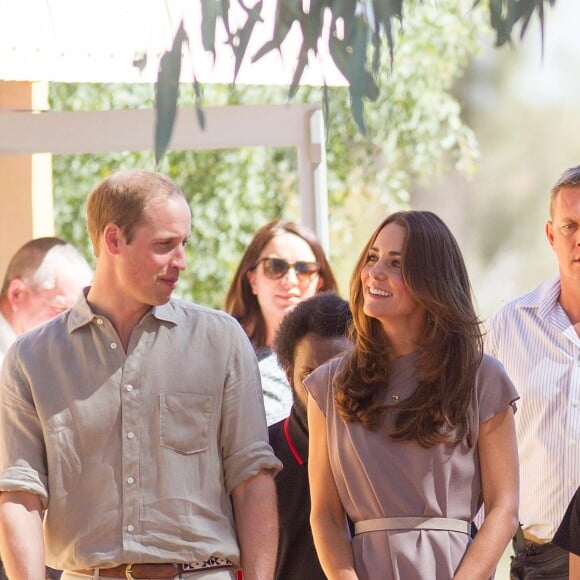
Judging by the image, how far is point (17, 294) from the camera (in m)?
4.82

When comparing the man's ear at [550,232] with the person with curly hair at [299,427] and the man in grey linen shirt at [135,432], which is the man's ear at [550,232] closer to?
the person with curly hair at [299,427]

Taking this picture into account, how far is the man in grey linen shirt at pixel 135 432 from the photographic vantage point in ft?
9.76

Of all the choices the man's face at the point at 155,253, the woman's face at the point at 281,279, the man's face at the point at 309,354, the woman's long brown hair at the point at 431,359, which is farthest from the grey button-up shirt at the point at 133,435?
the woman's face at the point at 281,279

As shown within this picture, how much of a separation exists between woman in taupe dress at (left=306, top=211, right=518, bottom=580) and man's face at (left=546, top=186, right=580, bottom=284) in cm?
77

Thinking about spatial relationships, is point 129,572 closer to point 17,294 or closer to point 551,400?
point 551,400

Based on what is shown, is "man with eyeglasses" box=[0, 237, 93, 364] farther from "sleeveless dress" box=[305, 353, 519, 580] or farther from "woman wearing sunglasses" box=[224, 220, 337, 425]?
"sleeveless dress" box=[305, 353, 519, 580]

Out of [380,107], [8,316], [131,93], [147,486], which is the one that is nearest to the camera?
[147,486]

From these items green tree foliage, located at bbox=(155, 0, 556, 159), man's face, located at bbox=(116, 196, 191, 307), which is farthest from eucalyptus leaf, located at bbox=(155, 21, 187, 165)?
man's face, located at bbox=(116, 196, 191, 307)

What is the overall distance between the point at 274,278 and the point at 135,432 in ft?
6.67

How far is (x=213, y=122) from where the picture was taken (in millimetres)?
4965

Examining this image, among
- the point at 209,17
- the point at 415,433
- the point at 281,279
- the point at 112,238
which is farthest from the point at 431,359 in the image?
the point at 281,279

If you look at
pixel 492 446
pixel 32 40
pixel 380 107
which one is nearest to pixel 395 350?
pixel 492 446

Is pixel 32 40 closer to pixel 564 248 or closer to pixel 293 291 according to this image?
pixel 293 291

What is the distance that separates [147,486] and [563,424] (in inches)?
54.2
